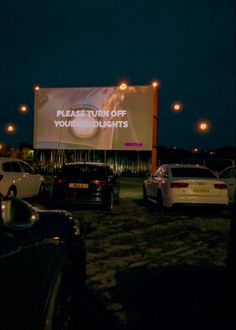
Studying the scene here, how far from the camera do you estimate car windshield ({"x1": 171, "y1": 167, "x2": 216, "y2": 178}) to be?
1557cm

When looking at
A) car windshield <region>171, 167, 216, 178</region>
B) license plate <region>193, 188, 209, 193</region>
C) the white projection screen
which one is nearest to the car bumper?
license plate <region>193, 188, 209, 193</region>

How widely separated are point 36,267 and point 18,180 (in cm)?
1401

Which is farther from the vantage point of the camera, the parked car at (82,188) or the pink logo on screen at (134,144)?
the pink logo on screen at (134,144)

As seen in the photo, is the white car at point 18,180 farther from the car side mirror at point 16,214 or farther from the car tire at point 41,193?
the car side mirror at point 16,214

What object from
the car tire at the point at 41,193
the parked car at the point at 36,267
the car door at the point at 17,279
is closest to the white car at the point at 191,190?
the car tire at the point at 41,193

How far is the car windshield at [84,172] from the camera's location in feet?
50.7

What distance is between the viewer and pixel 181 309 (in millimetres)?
5945

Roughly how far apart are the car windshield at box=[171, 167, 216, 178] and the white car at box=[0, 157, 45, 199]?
15.6ft

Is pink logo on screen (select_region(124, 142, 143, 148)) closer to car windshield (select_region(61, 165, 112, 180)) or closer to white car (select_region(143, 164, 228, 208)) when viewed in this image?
car windshield (select_region(61, 165, 112, 180))

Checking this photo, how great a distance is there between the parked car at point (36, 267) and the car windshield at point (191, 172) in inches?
428

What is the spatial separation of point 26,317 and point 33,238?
55cm

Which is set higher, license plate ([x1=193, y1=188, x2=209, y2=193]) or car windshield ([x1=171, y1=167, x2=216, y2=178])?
car windshield ([x1=171, y1=167, x2=216, y2=178])

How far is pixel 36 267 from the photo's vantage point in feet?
12.0

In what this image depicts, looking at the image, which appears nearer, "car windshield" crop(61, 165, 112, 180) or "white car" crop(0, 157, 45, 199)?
"car windshield" crop(61, 165, 112, 180)
